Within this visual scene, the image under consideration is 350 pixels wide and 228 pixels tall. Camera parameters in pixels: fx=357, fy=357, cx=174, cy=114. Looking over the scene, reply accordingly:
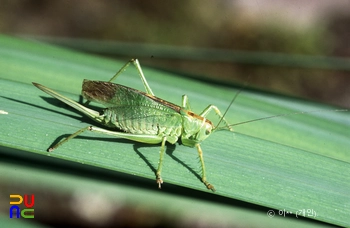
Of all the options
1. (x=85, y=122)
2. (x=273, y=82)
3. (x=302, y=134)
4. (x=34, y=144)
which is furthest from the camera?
(x=273, y=82)

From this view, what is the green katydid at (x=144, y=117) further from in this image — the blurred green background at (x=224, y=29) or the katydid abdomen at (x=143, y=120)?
the blurred green background at (x=224, y=29)

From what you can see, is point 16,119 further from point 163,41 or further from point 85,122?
point 163,41

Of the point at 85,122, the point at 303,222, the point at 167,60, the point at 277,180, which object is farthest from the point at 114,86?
the point at 167,60

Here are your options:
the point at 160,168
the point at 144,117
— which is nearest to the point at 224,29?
the point at 144,117

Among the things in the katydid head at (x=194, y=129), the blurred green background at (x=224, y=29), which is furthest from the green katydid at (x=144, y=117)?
the blurred green background at (x=224, y=29)

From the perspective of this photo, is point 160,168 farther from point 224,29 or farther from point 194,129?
point 224,29

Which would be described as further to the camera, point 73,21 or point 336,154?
point 73,21

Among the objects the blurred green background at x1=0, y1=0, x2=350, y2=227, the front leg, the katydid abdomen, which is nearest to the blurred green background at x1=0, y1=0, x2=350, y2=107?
the blurred green background at x1=0, y1=0, x2=350, y2=227

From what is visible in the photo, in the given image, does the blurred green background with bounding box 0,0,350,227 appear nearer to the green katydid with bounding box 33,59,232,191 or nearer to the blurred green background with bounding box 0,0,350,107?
the blurred green background with bounding box 0,0,350,107
